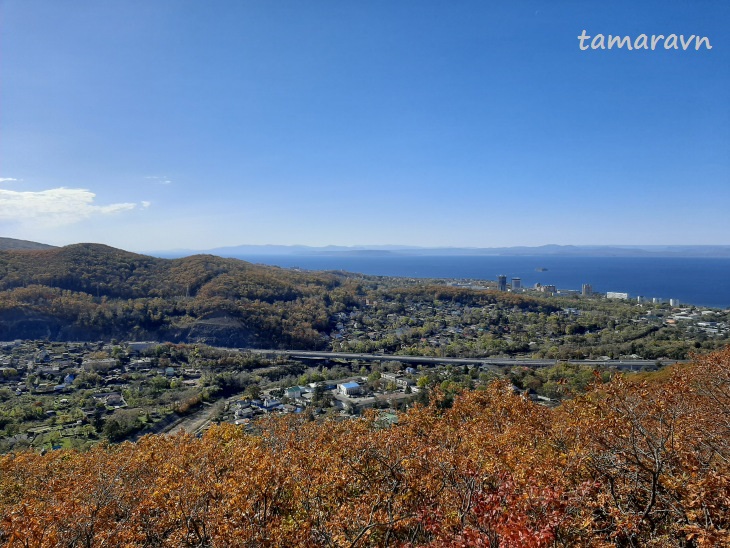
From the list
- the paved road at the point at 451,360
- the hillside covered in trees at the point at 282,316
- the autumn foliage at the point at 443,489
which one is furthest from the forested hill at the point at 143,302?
the autumn foliage at the point at 443,489

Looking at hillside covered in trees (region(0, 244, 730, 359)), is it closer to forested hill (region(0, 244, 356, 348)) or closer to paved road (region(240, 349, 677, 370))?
forested hill (region(0, 244, 356, 348))

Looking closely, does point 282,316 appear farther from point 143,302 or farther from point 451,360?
point 451,360

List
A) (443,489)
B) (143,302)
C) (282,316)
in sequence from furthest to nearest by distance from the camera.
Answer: (282,316) → (143,302) → (443,489)

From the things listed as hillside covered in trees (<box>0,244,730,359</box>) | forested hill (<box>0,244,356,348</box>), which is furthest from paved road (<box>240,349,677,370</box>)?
forested hill (<box>0,244,356,348</box>)

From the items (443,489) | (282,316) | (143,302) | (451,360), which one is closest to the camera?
(443,489)

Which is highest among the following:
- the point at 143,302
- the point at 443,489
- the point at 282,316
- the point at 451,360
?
the point at 443,489

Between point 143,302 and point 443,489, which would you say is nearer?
point 443,489

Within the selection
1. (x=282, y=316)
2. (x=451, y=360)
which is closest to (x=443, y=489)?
(x=451, y=360)

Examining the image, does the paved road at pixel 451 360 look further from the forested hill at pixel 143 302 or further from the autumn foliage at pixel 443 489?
the autumn foliage at pixel 443 489
